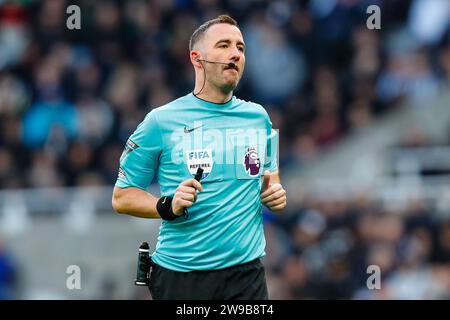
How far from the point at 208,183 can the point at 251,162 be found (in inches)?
11.4

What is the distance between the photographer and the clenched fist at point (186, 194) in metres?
6.88

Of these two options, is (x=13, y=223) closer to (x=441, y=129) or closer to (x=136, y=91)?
(x=136, y=91)

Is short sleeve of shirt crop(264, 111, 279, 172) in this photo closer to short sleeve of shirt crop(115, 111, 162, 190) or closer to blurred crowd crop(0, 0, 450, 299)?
short sleeve of shirt crop(115, 111, 162, 190)

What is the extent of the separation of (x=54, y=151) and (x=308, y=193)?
3382 millimetres

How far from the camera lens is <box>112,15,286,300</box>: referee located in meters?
7.15

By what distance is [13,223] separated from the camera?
50.5ft

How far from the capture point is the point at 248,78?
15.7 m

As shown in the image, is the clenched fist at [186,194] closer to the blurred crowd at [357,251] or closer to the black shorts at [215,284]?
the black shorts at [215,284]

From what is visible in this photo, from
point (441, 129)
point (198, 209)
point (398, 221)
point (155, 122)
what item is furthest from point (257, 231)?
point (441, 129)

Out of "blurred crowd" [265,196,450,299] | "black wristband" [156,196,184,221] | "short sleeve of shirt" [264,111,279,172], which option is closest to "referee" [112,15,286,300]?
"black wristband" [156,196,184,221]

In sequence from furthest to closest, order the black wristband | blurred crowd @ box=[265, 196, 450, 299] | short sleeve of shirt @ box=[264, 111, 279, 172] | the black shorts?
blurred crowd @ box=[265, 196, 450, 299] → short sleeve of shirt @ box=[264, 111, 279, 172] → the black shorts → the black wristband

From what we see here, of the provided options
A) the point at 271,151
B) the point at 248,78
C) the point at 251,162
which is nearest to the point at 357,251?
the point at 248,78

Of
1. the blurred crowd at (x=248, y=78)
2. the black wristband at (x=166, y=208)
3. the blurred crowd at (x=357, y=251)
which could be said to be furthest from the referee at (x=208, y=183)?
the blurred crowd at (x=248, y=78)

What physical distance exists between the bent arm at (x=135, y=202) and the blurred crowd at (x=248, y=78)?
272 inches
